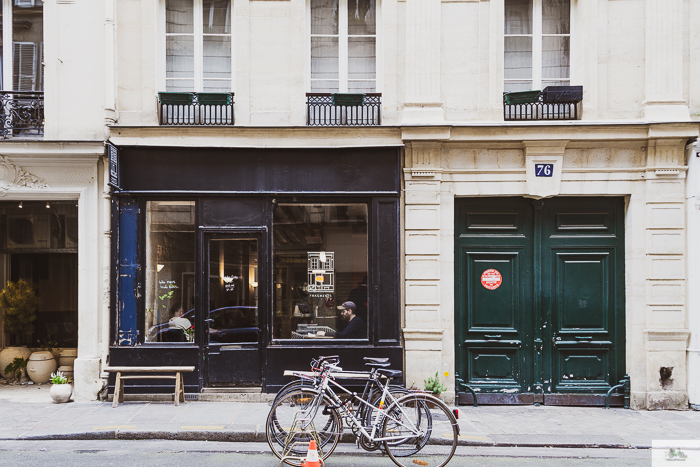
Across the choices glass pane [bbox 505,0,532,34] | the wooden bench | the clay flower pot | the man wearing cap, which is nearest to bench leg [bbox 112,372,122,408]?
the wooden bench

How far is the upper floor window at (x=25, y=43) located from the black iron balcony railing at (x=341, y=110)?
4.66 m

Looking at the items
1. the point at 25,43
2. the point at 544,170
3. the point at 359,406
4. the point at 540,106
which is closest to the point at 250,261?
the point at 359,406

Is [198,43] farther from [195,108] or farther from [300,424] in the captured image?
[300,424]

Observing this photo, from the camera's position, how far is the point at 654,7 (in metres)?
7.76

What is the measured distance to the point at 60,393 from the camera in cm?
756

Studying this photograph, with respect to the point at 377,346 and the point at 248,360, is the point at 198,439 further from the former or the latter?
the point at 377,346

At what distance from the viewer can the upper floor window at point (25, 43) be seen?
823 centimetres

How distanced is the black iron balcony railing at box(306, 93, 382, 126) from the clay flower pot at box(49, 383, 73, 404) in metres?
5.73

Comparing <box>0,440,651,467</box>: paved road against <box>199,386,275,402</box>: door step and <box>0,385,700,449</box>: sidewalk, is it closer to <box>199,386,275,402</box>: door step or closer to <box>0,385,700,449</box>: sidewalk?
<box>0,385,700,449</box>: sidewalk

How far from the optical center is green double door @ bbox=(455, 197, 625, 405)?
313 inches

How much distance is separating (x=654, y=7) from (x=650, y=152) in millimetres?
2339

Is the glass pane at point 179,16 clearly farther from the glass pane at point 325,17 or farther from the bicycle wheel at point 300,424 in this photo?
the bicycle wheel at point 300,424

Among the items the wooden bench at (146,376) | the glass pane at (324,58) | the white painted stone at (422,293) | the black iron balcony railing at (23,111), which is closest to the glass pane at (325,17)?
the glass pane at (324,58)

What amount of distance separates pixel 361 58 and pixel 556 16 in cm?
342
